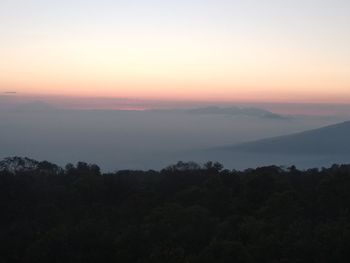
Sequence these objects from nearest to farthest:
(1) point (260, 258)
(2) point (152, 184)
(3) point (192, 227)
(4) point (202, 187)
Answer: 1. (1) point (260, 258)
2. (3) point (192, 227)
3. (4) point (202, 187)
4. (2) point (152, 184)

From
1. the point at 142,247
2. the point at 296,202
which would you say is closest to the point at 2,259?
the point at 142,247

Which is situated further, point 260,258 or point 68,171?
point 68,171

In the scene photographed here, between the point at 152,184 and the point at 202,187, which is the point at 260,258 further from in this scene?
the point at 152,184

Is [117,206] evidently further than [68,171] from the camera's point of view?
No

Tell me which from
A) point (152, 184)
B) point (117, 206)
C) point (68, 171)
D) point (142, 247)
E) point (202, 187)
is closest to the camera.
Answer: point (142, 247)

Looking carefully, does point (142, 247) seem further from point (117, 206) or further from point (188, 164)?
point (188, 164)

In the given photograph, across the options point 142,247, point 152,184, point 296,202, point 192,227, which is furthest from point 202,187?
point 142,247
